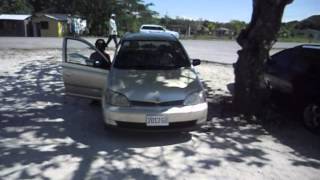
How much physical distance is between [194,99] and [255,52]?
2.14 metres

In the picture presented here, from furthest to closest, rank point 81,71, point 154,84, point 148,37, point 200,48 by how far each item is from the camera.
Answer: point 200,48
point 148,37
point 81,71
point 154,84

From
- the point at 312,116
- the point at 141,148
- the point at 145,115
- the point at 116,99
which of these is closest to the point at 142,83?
the point at 116,99

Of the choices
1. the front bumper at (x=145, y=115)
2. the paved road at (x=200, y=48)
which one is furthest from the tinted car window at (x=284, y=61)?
the paved road at (x=200, y=48)

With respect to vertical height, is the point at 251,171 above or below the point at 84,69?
below

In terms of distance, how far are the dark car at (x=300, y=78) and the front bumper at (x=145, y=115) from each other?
85.9 inches

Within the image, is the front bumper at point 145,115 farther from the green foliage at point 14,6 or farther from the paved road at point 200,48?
the green foliage at point 14,6

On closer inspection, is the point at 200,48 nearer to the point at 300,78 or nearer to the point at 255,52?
the point at 255,52

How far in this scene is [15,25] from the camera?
2338 inches

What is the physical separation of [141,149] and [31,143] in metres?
1.65

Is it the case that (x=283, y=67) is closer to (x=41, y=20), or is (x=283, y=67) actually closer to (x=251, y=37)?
(x=251, y=37)

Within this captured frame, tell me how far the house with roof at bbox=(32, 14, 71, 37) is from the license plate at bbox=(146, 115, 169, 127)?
172 feet

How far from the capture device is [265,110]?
25.8ft

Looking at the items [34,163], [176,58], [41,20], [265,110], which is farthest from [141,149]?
[41,20]

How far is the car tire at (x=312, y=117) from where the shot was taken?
7082mm
